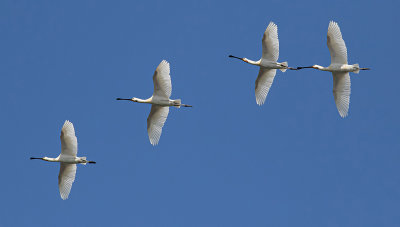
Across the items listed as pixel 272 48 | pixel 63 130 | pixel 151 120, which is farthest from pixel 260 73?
pixel 63 130

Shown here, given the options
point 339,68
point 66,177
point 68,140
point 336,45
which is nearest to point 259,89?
point 339,68

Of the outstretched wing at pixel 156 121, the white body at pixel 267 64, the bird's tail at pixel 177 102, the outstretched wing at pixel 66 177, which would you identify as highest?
the white body at pixel 267 64

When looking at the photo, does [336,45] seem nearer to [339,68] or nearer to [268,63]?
[339,68]

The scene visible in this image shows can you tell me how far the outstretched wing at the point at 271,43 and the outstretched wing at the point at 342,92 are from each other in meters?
3.64

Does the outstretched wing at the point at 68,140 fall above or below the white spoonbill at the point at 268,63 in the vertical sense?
below

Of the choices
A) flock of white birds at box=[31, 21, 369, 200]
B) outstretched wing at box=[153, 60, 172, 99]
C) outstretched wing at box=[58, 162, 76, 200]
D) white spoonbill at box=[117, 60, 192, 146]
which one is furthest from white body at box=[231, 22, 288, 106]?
outstretched wing at box=[58, 162, 76, 200]

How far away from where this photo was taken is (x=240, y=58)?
72062 millimetres

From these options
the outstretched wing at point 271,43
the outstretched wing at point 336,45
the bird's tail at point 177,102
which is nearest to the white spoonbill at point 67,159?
the bird's tail at point 177,102

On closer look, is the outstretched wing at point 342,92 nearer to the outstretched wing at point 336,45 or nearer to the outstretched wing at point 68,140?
the outstretched wing at point 336,45

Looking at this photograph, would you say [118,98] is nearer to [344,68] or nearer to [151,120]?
[151,120]

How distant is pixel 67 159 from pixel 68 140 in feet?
4.00

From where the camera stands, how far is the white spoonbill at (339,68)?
65750mm

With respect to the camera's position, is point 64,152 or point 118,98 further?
point 118,98

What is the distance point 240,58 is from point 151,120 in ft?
23.9
